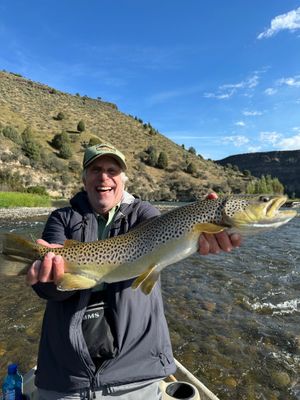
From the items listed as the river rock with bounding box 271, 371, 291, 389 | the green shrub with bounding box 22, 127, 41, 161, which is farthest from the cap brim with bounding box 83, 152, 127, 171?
the green shrub with bounding box 22, 127, 41, 161

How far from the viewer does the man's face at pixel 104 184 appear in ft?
11.4

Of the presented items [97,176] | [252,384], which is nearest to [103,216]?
[97,176]

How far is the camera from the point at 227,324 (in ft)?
27.8

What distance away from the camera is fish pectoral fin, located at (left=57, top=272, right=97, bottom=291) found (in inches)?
117

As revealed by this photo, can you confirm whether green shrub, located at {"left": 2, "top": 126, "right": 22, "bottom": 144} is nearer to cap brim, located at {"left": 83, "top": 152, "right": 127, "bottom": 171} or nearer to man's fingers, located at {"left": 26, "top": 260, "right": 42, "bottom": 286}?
cap brim, located at {"left": 83, "top": 152, "right": 127, "bottom": 171}

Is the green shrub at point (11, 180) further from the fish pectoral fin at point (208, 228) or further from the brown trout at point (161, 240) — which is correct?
the fish pectoral fin at point (208, 228)

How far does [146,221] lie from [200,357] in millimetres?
4717

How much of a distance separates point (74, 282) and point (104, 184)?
959 mm

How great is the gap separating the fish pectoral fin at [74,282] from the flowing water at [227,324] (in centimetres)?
400

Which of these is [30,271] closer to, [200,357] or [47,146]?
[200,357]

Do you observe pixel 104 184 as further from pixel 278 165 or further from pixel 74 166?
pixel 278 165

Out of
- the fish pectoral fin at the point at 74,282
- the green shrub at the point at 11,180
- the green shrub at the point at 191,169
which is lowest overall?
the fish pectoral fin at the point at 74,282

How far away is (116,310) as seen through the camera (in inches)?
119

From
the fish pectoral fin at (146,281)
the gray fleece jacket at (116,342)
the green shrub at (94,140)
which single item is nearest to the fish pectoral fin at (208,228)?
the fish pectoral fin at (146,281)
